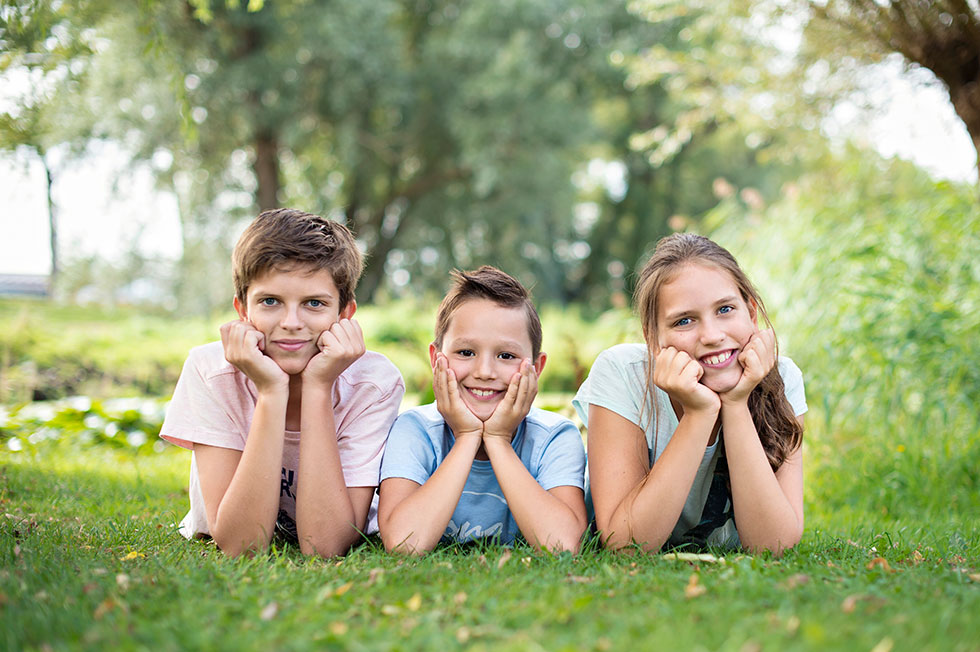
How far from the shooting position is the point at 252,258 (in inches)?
114

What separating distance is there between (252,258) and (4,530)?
1.39 metres

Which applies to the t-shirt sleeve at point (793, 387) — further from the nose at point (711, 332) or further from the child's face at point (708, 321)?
the nose at point (711, 332)

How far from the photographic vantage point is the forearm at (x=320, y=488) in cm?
269

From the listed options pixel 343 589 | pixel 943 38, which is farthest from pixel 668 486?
pixel 943 38

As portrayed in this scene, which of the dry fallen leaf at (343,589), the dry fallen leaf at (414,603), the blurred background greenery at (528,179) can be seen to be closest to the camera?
the dry fallen leaf at (414,603)

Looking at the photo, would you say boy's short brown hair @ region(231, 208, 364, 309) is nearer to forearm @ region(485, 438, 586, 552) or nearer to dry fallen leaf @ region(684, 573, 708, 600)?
forearm @ region(485, 438, 586, 552)

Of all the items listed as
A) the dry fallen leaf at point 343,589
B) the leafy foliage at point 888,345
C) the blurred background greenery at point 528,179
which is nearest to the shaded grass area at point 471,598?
the dry fallen leaf at point 343,589

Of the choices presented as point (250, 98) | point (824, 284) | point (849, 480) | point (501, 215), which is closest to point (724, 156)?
point (501, 215)

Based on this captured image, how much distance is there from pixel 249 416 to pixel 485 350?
95cm

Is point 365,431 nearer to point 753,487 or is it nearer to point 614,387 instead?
point 614,387

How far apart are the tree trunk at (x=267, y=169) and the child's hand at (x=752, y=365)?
501 inches

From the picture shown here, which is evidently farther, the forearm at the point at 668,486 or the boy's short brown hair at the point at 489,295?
the boy's short brown hair at the point at 489,295

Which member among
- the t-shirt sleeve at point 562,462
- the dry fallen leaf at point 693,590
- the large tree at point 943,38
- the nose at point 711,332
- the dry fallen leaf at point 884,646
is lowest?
the dry fallen leaf at point 693,590

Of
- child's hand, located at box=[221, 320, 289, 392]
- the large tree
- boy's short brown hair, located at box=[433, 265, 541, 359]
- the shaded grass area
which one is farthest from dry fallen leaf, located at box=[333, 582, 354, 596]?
the large tree
